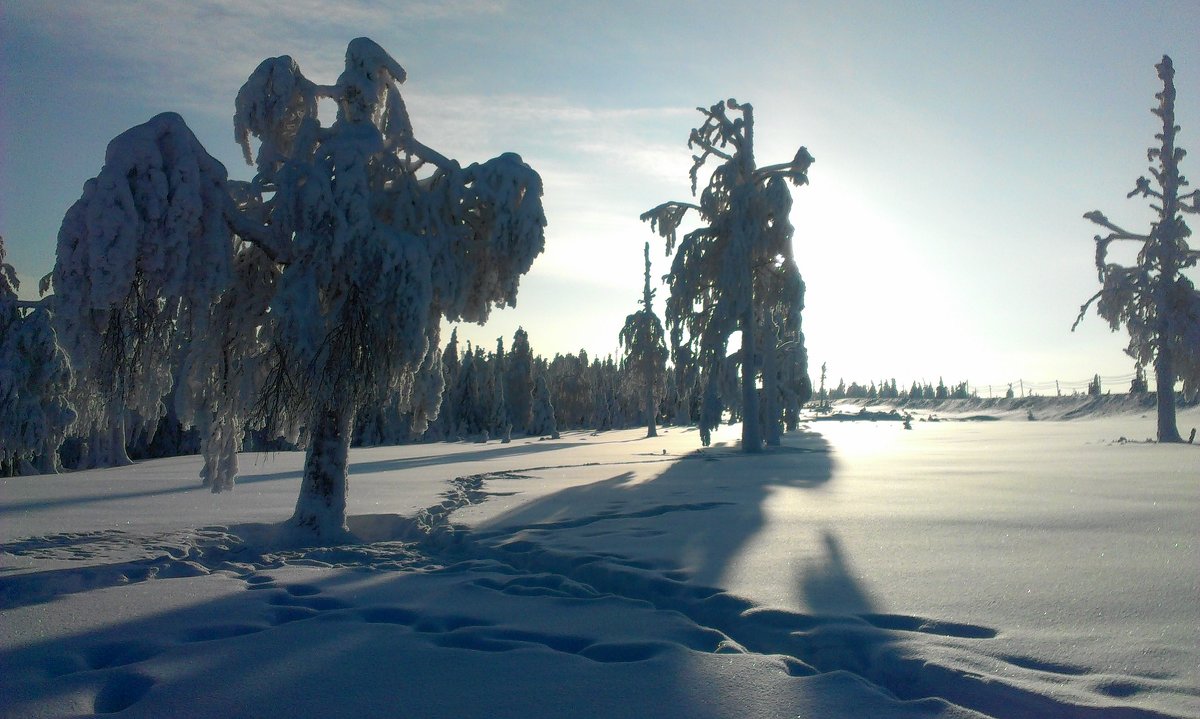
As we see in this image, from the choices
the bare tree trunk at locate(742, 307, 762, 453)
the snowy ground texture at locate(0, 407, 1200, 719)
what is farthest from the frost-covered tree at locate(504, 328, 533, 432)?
the snowy ground texture at locate(0, 407, 1200, 719)

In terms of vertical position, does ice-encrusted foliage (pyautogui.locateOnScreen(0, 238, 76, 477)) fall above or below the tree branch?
below

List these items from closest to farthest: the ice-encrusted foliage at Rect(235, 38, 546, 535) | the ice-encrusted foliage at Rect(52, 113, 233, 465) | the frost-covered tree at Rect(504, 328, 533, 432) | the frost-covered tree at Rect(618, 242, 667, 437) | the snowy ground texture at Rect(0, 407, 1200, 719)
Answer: the snowy ground texture at Rect(0, 407, 1200, 719), the ice-encrusted foliage at Rect(52, 113, 233, 465), the ice-encrusted foliage at Rect(235, 38, 546, 535), the frost-covered tree at Rect(618, 242, 667, 437), the frost-covered tree at Rect(504, 328, 533, 432)

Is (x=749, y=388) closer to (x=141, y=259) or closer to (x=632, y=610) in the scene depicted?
(x=632, y=610)

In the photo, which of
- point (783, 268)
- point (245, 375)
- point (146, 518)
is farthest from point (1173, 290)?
point (146, 518)

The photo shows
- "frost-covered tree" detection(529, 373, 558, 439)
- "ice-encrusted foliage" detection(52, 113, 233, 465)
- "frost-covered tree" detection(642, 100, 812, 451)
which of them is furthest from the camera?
"frost-covered tree" detection(529, 373, 558, 439)

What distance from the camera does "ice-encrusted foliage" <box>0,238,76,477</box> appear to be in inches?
747

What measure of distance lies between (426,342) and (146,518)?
4817 mm

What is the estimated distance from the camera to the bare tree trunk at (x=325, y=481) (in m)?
7.43

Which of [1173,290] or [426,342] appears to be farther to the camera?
[1173,290]

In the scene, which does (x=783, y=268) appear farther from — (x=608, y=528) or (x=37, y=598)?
(x=37, y=598)

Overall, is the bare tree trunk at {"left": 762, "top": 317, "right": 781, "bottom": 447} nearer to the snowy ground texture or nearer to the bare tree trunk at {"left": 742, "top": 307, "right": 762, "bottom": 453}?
the bare tree trunk at {"left": 742, "top": 307, "right": 762, "bottom": 453}

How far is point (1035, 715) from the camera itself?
8.75 feet

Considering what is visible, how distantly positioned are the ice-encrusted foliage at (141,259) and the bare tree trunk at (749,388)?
14.1m

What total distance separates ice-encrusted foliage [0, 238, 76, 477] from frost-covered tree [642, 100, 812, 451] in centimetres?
1730
